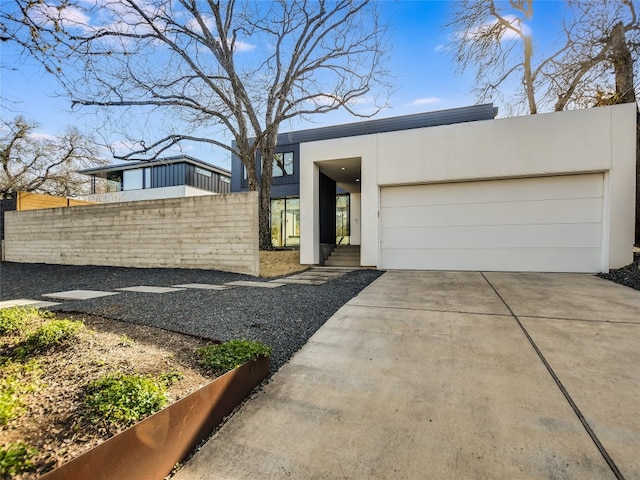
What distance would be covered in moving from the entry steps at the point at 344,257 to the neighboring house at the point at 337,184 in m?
2.52

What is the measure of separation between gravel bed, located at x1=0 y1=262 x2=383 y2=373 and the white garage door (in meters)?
1.89

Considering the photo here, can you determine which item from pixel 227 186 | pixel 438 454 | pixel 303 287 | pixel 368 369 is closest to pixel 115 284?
pixel 303 287

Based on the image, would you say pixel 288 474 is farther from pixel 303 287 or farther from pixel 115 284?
pixel 115 284

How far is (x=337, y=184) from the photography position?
1212cm

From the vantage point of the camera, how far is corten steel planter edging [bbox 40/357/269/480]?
A: 1124 mm

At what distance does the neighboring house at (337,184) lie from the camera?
13016 millimetres

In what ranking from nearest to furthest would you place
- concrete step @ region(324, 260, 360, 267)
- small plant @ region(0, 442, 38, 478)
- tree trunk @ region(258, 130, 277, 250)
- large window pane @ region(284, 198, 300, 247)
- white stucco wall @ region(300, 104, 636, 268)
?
small plant @ region(0, 442, 38, 478)
white stucco wall @ region(300, 104, 636, 268)
concrete step @ region(324, 260, 360, 267)
tree trunk @ region(258, 130, 277, 250)
large window pane @ region(284, 198, 300, 247)

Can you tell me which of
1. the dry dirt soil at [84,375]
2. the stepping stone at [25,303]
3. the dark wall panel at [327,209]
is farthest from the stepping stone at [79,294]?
the dark wall panel at [327,209]

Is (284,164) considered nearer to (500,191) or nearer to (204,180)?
(204,180)

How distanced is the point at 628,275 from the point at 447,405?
6.20 metres

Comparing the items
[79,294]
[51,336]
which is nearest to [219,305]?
[51,336]

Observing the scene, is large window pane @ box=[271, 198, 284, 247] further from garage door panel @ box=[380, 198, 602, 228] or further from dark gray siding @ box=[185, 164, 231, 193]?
dark gray siding @ box=[185, 164, 231, 193]

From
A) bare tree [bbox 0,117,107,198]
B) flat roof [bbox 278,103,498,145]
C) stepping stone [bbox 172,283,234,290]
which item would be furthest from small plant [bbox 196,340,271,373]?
bare tree [bbox 0,117,107,198]

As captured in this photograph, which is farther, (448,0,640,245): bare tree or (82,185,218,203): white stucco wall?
(82,185,218,203): white stucco wall
